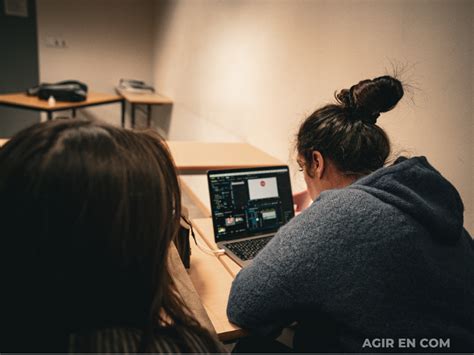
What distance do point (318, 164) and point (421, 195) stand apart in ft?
1.08

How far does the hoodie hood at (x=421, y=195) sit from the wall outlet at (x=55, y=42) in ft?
16.7

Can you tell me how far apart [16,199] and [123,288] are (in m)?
0.20

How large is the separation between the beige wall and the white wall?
1666 millimetres

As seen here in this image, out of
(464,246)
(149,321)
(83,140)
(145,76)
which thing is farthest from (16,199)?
(145,76)

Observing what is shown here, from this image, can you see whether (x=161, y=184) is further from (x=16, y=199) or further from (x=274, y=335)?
(x=274, y=335)

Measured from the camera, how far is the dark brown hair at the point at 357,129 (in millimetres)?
1036

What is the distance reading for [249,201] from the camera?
55.5 inches

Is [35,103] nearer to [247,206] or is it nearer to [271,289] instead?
[247,206]

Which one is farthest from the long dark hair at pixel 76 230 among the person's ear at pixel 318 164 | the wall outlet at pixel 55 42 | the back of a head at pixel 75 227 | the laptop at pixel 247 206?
the wall outlet at pixel 55 42

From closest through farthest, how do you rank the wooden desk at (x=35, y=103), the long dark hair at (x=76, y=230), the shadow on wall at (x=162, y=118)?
the long dark hair at (x=76, y=230)
the wooden desk at (x=35, y=103)
the shadow on wall at (x=162, y=118)

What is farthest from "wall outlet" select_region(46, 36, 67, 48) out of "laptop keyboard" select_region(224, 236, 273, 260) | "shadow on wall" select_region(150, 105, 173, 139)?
"laptop keyboard" select_region(224, 236, 273, 260)

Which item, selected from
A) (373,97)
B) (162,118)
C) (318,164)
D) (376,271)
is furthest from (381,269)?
(162,118)

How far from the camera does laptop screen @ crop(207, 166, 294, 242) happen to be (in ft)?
4.45

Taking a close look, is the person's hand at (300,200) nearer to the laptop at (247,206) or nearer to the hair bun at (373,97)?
the laptop at (247,206)
